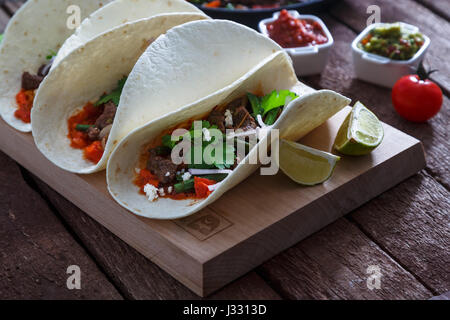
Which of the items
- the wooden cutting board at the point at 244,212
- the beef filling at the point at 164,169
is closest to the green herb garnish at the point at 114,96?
the wooden cutting board at the point at 244,212

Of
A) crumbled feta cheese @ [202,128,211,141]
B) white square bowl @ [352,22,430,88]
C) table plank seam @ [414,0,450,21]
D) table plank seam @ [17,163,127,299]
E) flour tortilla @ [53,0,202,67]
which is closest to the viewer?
table plank seam @ [17,163,127,299]

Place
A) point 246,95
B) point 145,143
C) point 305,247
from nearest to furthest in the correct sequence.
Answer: point 305,247, point 145,143, point 246,95

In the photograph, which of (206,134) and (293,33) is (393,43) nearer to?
(293,33)

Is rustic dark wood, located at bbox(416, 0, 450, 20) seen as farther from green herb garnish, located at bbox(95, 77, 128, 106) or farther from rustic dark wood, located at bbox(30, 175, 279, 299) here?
rustic dark wood, located at bbox(30, 175, 279, 299)

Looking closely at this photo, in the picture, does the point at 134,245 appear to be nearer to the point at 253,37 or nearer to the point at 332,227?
the point at 332,227

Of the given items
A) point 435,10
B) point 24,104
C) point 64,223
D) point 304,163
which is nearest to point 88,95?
point 24,104

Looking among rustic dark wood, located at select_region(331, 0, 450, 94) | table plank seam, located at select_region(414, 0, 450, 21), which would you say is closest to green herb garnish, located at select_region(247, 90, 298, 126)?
rustic dark wood, located at select_region(331, 0, 450, 94)
